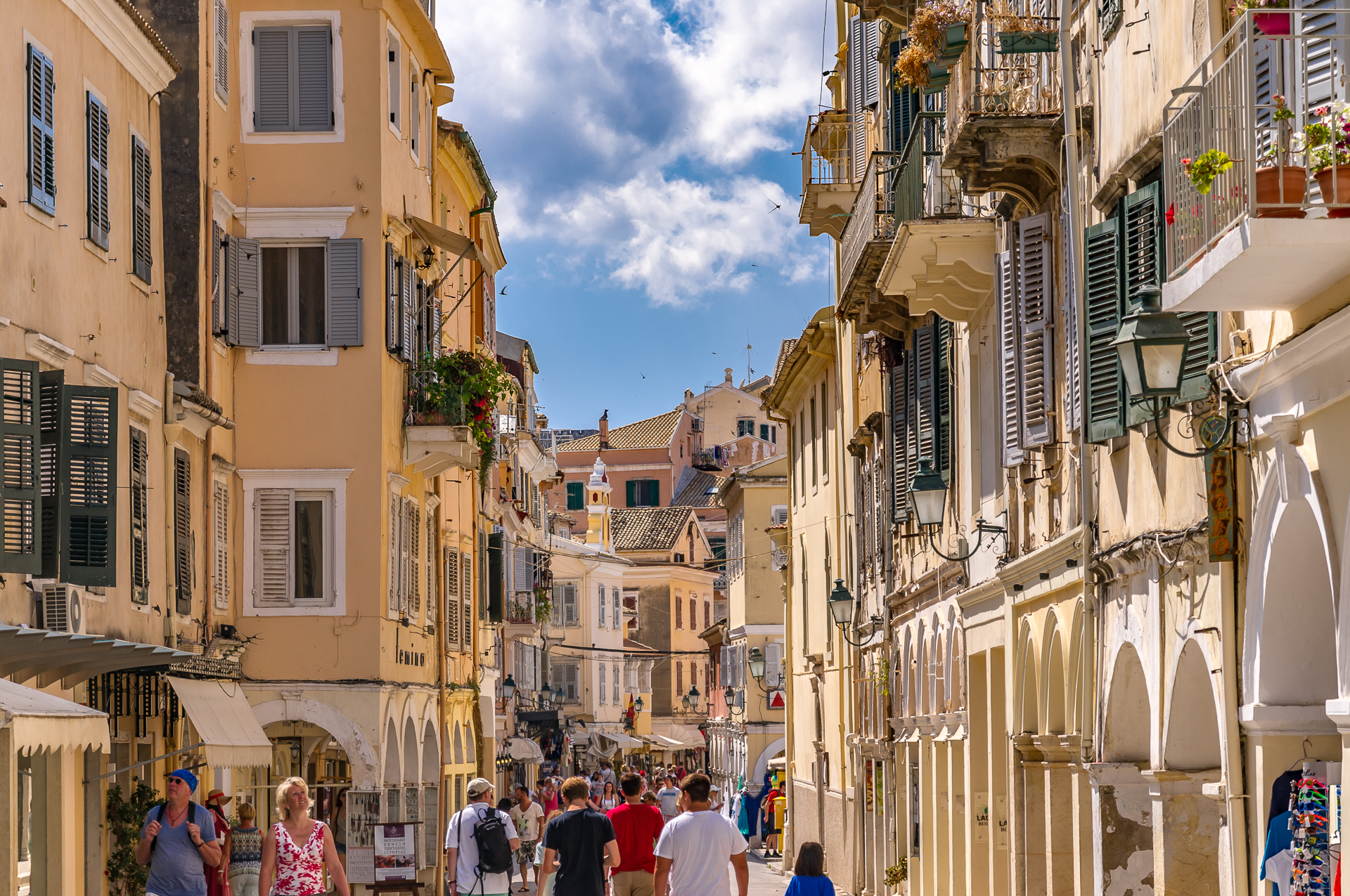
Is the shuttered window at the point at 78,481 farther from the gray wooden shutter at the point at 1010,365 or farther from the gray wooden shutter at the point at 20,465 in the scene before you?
the gray wooden shutter at the point at 1010,365

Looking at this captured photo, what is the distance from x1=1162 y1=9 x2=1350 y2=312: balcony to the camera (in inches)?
310

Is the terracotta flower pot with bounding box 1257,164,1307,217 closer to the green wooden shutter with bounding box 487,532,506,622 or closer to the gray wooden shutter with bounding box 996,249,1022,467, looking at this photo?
the gray wooden shutter with bounding box 996,249,1022,467

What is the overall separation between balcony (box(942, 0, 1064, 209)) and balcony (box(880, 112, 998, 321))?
1.77 meters

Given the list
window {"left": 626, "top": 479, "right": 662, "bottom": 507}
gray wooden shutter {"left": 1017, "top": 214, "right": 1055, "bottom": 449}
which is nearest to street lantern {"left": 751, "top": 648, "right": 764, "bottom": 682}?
gray wooden shutter {"left": 1017, "top": 214, "right": 1055, "bottom": 449}

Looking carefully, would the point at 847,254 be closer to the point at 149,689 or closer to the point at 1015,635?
the point at 1015,635

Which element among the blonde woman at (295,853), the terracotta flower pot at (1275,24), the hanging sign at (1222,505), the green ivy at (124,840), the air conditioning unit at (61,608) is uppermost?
the terracotta flower pot at (1275,24)

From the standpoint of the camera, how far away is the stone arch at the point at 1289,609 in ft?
31.1

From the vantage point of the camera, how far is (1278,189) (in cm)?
788

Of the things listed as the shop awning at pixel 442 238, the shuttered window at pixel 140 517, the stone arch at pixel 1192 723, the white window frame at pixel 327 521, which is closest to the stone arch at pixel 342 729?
the white window frame at pixel 327 521

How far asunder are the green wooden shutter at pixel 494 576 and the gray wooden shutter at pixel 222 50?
49.6 ft

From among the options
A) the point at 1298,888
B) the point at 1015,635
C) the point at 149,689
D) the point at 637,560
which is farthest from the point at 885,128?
the point at 637,560

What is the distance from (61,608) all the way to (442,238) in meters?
12.9

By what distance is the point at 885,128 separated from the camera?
2481 cm

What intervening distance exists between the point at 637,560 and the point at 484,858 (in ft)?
261
